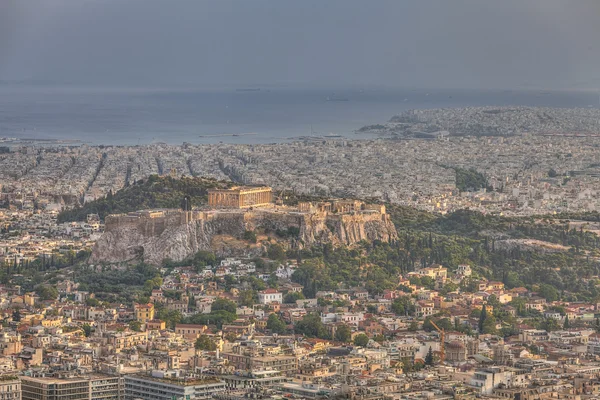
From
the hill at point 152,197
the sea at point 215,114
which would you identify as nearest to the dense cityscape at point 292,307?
the hill at point 152,197

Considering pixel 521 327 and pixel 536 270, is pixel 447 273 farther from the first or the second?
pixel 521 327

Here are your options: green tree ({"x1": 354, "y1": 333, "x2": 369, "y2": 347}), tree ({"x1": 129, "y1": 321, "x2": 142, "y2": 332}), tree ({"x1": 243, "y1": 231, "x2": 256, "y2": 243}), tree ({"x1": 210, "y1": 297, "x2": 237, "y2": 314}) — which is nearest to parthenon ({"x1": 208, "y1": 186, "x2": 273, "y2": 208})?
tree ({"x1": 243, "y1": 231, "x2": 256, "y2": 243})

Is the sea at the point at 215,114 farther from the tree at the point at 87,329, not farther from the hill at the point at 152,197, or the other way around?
the tree at the point at 87,329

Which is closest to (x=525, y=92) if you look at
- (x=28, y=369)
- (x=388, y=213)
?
(x=388, y=213)

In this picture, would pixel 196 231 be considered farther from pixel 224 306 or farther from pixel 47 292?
pixel 224 306

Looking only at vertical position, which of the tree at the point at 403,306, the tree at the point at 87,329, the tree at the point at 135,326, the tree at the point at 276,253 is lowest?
the tree at the point at 403,306

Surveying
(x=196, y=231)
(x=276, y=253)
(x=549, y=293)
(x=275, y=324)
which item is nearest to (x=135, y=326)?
(x=275, y=324)

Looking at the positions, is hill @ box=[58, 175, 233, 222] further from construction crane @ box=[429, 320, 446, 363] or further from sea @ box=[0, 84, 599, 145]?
sea @ box=[0, 84, 599, 145]
